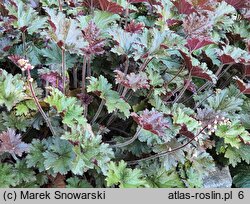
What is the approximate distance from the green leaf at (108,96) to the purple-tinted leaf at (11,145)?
51 cm

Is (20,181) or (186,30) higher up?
(186,30)

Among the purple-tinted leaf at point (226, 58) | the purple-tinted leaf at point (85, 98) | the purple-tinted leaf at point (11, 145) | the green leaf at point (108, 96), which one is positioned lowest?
the purple-tinted leaf at point (11, 145)

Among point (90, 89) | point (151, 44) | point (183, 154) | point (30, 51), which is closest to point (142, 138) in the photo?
point (183, 154)

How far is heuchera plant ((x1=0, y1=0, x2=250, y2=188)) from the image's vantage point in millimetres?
2207

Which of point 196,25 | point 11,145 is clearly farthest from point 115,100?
point 196,25

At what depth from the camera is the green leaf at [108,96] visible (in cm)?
237

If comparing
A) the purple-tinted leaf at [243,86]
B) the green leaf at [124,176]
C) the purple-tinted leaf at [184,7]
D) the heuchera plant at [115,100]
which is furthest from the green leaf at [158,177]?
the purple-tinted leaf at [184,7]

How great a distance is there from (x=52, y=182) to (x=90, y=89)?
2.06ft

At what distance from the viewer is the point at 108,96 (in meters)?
2.43

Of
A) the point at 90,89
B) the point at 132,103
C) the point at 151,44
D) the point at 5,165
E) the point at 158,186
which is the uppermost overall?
the point at 151,44

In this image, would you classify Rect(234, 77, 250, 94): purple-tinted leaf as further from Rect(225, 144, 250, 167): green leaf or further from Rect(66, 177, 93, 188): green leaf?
Rect(66, 177, 93, 188): green leaf

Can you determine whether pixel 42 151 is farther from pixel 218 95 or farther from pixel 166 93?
pixel 218 95

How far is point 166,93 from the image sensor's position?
2809 millimetres

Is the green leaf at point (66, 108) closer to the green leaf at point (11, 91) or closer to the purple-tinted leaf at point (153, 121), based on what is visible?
the green leaf at point (11, 91)
